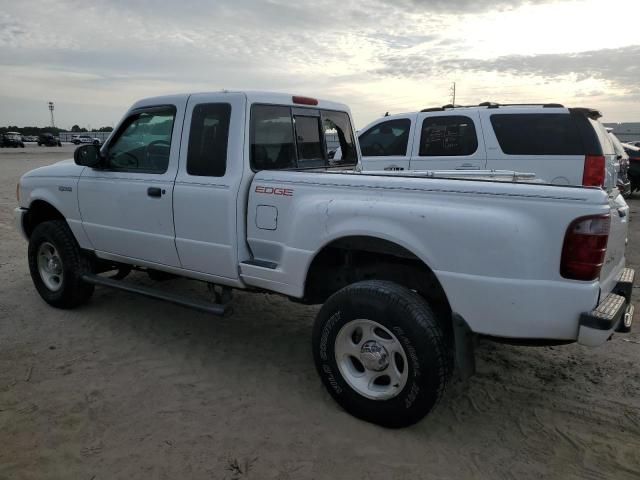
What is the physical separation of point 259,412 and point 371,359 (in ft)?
2.71

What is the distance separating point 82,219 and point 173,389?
6.68ft

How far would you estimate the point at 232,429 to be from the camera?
3094 mm

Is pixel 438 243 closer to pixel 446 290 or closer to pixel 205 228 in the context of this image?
pixel 446 290

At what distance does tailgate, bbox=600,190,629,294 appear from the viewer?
2.79 meters

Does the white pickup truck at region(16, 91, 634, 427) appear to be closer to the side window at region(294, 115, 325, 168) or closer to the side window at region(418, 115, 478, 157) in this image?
the side window at region(294, 115, 325, 168)

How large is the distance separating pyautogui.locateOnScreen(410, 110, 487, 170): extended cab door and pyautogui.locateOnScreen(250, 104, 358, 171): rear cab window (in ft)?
9.75

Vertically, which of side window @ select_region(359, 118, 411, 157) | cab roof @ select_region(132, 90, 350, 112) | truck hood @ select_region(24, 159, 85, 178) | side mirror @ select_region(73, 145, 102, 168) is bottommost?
truck hood @ select_region(24, 159, 85, 178)

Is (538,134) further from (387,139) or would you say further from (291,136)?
(291,136)

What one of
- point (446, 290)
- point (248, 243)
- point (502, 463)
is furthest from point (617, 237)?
point (248, 243)

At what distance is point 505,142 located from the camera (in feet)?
22.7

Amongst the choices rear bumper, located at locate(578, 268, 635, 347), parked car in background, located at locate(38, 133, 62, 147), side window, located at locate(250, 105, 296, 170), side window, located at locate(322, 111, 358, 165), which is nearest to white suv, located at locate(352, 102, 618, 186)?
side window, located at locate(322, 111, 358, 165)

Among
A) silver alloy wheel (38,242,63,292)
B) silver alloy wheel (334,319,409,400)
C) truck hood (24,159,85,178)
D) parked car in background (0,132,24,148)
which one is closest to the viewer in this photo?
silver alloy wheel (334,319,409,400)

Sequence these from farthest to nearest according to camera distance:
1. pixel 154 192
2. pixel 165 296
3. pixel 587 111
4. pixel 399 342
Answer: pixel 587 111 < pixel 165 296 < pixel 154 192 < pixel 399 342

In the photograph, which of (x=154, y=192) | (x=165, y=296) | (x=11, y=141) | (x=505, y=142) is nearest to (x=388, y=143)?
(x=505, y=142)
